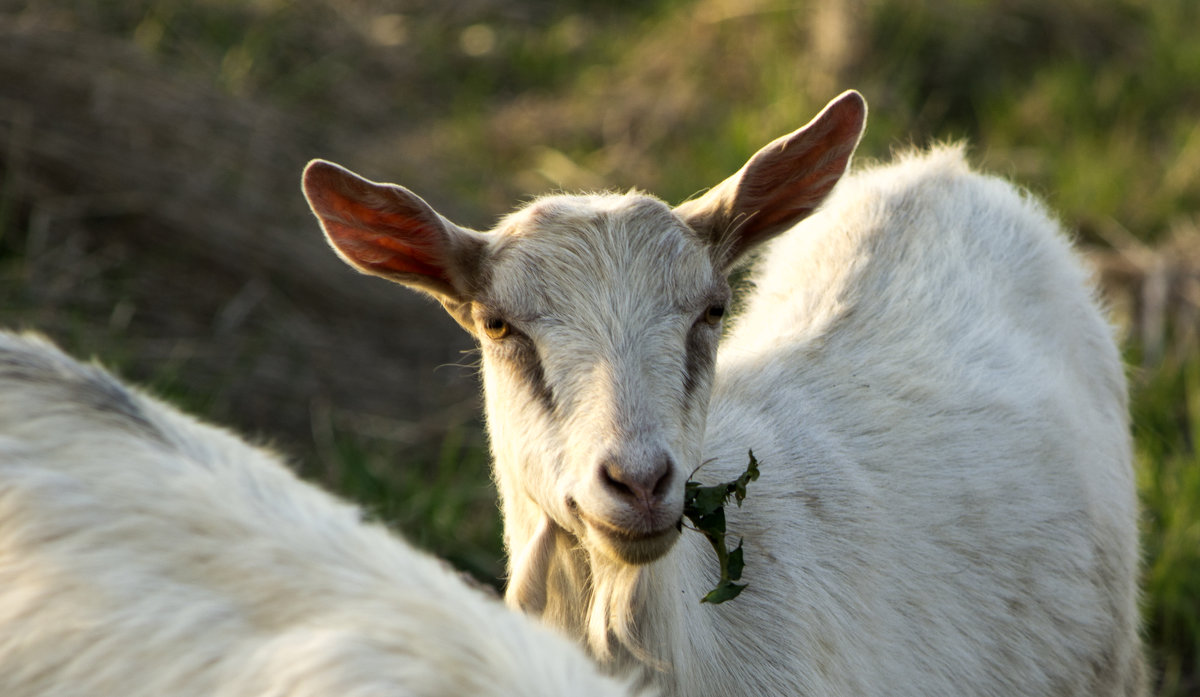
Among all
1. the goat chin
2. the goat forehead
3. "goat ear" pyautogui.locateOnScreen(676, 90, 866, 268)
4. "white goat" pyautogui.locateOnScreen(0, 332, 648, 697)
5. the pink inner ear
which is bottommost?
"white goat" pyautogui.locateOnScreen(0, 332, 648, 697)

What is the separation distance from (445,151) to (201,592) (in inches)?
277

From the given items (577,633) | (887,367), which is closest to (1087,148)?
(887,367)

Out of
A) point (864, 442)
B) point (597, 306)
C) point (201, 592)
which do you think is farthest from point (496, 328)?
point (864, 442)

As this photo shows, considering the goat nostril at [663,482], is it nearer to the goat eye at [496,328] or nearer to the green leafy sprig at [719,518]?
the green leafy sprig at [719,518]

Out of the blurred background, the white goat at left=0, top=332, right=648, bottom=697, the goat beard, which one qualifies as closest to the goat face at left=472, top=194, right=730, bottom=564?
the goat beard

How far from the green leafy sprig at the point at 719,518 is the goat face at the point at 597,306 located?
0.22 feet

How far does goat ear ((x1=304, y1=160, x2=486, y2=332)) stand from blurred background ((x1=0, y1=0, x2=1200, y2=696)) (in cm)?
152

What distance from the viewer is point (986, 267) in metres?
3.89

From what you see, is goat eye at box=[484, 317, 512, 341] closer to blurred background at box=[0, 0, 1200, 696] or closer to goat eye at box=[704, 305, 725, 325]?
goat eye at box=[704, 305, 725, 325]

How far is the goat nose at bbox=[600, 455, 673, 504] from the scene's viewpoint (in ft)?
7.86

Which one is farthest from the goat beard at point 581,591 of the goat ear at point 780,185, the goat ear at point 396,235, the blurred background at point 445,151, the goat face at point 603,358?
the blurred background at point 445,151

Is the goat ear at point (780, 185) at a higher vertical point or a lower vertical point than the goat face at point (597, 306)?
higher

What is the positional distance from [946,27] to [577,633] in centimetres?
743

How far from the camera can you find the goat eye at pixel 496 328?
9.15 ft
